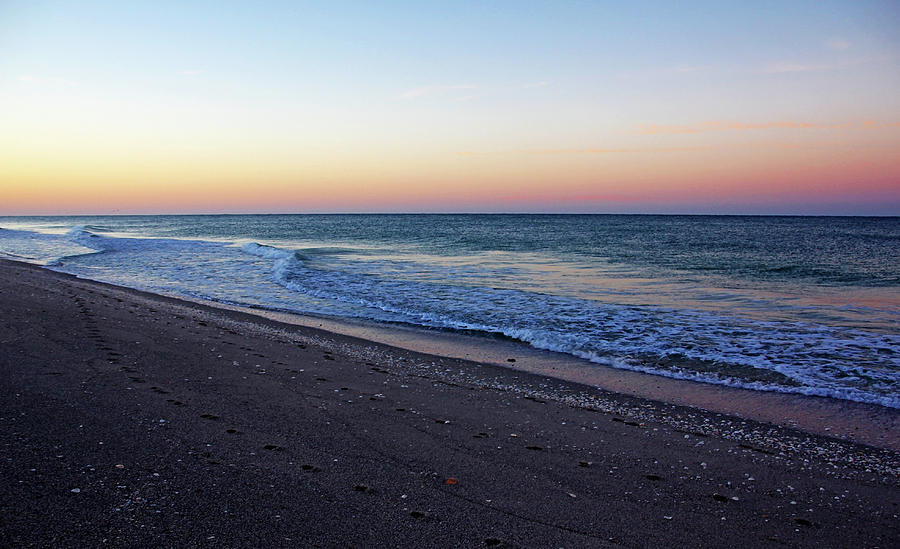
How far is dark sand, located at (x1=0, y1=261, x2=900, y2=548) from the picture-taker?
3.35 m

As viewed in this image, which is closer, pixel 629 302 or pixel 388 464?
pixel 388 464

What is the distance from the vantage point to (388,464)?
170 inches

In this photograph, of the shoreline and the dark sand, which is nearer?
the dark sand

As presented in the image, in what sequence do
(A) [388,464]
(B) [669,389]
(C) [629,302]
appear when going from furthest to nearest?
(C) [629,302] → (B) [669,389] → (A) [388,464]

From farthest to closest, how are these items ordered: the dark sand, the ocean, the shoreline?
the ocean, the shoreline, the dark sand

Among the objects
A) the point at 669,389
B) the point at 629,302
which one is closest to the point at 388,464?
the point at 669,389

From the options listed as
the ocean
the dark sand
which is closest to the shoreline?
the ocean

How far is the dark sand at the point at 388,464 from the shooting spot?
11.0 ft

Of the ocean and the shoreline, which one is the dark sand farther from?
the ocean

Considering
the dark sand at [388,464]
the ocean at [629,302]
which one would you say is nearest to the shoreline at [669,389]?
the ocean at [629,302]

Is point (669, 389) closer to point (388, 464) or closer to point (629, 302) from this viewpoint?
point (388, 464)

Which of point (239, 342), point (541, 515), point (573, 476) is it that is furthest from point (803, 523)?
point (239, 342)

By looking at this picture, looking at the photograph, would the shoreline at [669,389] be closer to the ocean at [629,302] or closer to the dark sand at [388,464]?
the ocean at [629,302]

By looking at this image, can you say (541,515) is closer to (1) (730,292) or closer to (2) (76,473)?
(2) (76,473)
